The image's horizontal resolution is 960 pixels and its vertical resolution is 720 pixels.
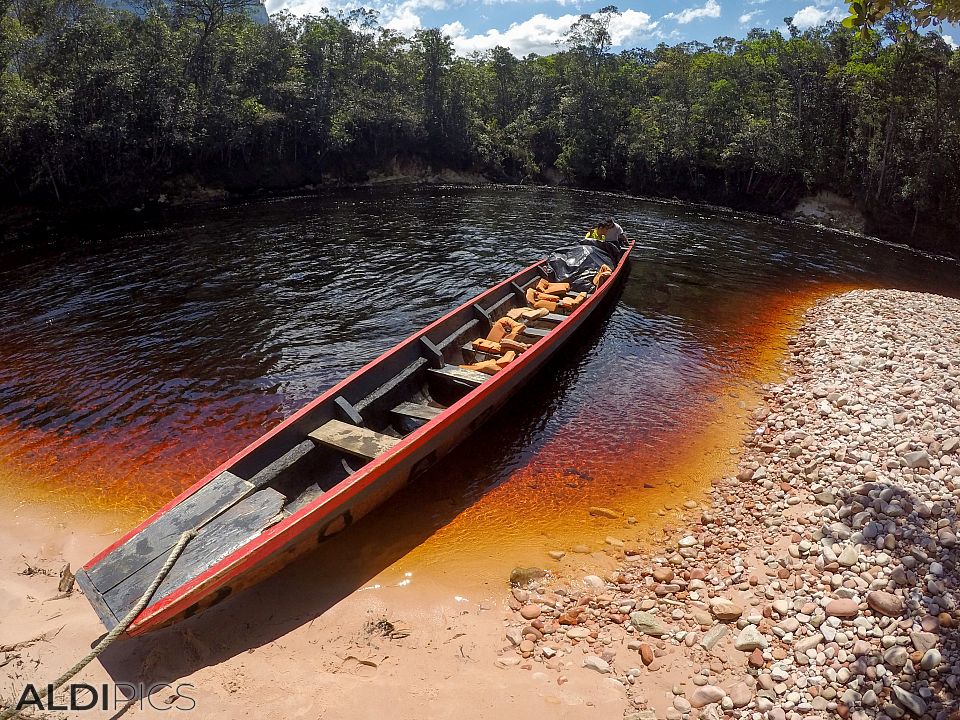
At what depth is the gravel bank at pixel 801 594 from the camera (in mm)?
4215

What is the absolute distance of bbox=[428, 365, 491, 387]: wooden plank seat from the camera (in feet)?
29.3

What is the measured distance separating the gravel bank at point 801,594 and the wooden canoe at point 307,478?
233cm

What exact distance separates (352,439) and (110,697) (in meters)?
3.46

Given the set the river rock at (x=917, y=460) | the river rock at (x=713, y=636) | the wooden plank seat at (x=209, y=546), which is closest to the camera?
the river rock at (x=713, y=636)

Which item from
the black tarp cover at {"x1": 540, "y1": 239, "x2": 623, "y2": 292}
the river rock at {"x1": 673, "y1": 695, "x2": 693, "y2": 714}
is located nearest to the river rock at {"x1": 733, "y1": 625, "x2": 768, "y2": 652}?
the river rock at {"x1": 673, "y1": 695, "x2": 693, "y2": 714}

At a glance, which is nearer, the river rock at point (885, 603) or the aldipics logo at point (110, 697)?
the aldipics logo at point (110, 697)

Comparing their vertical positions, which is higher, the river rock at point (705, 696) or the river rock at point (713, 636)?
the river rock at point (713, 636)

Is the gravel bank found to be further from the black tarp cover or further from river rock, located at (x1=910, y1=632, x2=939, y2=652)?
the black tarp cover

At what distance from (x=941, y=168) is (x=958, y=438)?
26.5 meters

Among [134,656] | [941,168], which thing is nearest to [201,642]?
[134,656]

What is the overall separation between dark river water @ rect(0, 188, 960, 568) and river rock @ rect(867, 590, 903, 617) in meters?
3.25

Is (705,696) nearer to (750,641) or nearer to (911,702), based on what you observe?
(750,641)

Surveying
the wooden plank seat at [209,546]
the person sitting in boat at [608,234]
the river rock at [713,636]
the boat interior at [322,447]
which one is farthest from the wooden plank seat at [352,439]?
the person sitting in boat at [608,234]

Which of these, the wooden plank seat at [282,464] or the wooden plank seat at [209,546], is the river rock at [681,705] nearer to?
the wooden plank seat at [209,546]
